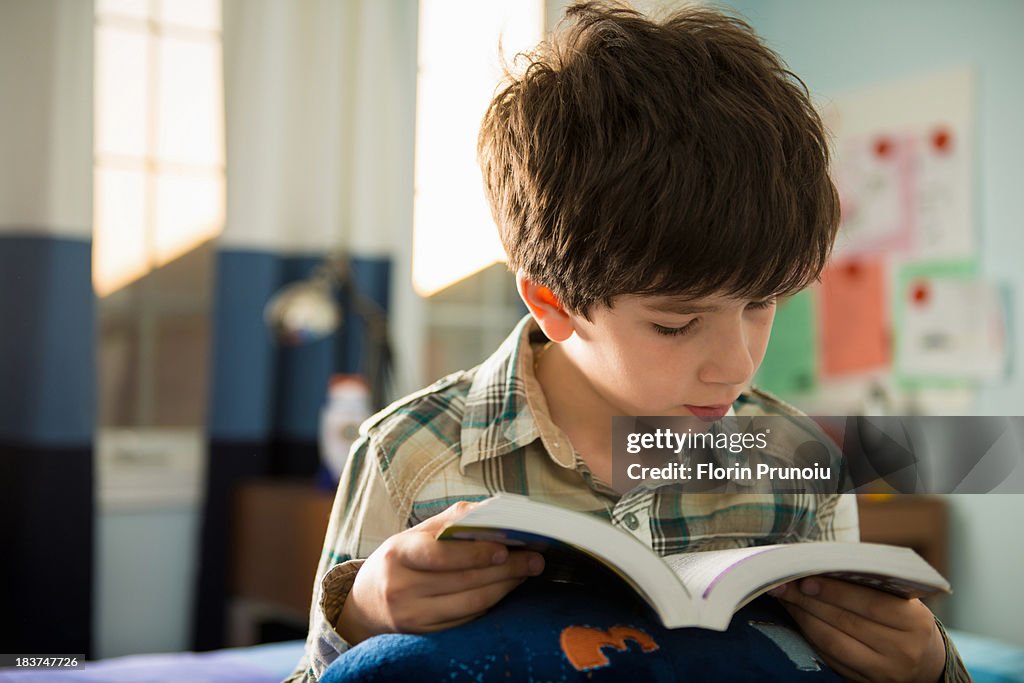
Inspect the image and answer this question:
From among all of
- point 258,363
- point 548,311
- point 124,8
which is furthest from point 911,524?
point 124,8

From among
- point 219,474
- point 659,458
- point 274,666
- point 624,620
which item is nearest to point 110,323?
point 219,474

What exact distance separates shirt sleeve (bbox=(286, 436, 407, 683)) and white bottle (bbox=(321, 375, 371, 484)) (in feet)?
4.35

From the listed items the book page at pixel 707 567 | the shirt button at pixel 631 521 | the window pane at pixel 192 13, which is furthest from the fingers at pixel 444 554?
the window pane at pixel 192 13

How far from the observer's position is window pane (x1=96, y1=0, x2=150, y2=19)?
2.37 metres

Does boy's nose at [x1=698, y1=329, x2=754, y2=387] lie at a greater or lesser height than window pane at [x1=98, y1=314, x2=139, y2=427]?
greater

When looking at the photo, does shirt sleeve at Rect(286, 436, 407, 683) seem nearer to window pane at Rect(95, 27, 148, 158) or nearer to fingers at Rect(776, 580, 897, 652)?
fingers at Rect(776, 580, 897, 652)

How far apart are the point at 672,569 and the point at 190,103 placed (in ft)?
7.14

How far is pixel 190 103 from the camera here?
248 cm

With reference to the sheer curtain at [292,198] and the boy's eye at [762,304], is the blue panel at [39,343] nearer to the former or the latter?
the sheer curtain at [292,198]

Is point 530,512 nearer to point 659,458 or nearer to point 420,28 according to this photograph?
point 659,458

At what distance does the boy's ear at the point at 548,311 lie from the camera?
91cm

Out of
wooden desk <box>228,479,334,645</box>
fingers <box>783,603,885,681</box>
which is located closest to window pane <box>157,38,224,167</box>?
wooden desk <box>228,479,334,645</box>

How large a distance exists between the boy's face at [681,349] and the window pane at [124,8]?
1951 millimetres

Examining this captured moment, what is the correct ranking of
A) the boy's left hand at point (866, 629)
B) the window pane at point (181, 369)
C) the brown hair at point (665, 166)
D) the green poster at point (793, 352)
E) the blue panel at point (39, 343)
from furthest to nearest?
the green poster at point (793, 352)
the window pane at point (181, 369)
the blue panel at point (39, 343)
the brown hair at point (665, 166)
the boy's left hand at point (866, 629)
